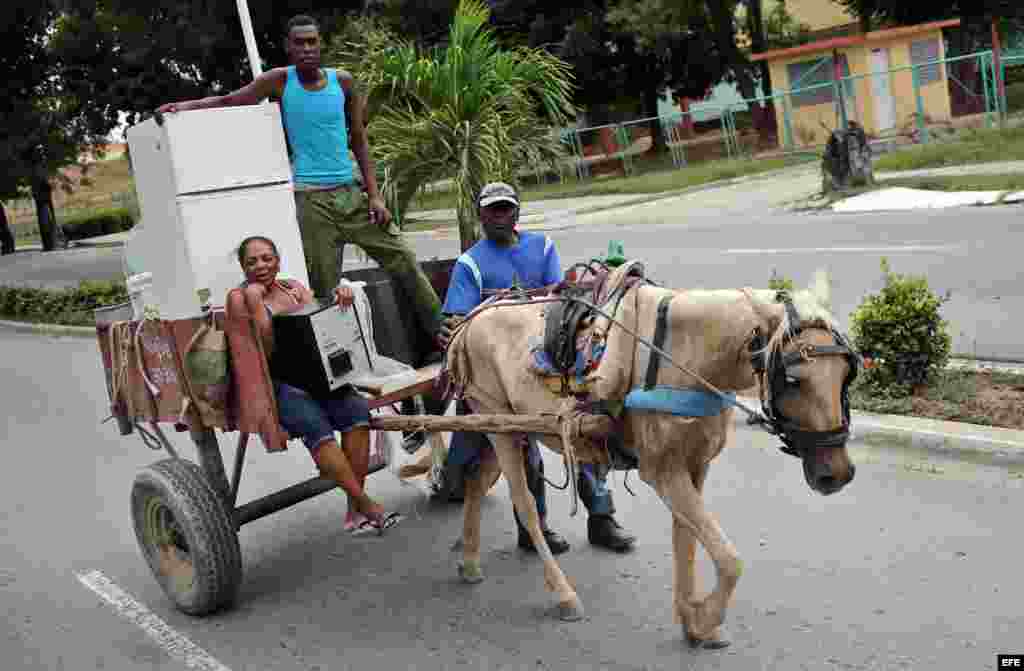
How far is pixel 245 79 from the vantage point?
31.6 m

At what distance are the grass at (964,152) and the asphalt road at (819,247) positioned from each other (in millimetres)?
1753

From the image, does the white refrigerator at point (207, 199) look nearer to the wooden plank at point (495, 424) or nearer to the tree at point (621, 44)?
the wooden plank at point (495, 424)

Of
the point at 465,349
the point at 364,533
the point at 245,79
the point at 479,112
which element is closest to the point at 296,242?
the point at 465,349

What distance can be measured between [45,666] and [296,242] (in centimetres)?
243

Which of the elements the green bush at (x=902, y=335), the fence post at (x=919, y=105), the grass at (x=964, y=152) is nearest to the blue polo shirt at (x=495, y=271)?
the green bush at (x=902, y=335)

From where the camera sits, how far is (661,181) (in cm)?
2830

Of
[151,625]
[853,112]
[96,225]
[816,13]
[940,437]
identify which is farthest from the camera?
[96,225]

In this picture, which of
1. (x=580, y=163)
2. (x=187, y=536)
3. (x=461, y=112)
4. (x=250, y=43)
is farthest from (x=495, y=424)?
Result: (x=580, y=163)

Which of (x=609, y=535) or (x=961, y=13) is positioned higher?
(x=961, y=13)

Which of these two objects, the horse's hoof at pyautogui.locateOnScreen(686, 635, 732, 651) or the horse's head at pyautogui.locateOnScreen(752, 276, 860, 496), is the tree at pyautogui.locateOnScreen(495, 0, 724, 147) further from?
the horse's head at pyautogui.locateOnScreen(752, 276, 860, 496)

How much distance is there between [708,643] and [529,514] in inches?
42.6

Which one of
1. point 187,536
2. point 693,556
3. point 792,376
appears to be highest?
point 792,376

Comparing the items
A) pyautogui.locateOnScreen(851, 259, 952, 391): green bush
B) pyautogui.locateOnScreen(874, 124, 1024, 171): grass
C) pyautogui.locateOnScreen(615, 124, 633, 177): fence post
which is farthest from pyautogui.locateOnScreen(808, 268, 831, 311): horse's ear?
pyautogui.locateOnScreen(615, 124, 633, 177): fence post

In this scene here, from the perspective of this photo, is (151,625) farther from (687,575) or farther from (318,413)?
(687,575)
